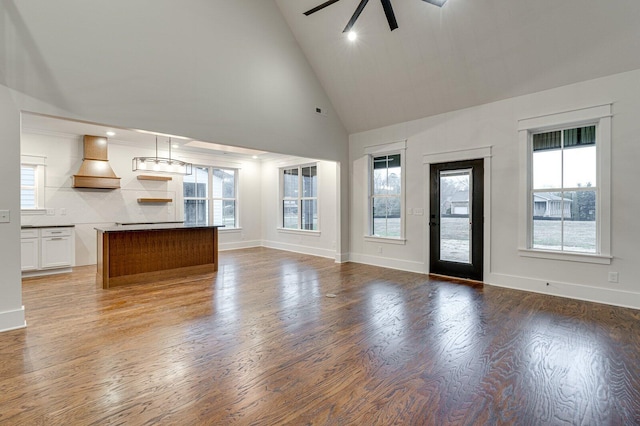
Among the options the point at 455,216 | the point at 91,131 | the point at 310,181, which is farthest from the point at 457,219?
the point at 91,131

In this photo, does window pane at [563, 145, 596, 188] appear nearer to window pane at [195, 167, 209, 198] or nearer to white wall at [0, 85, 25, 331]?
white wall at [0, 85, 25, 331]

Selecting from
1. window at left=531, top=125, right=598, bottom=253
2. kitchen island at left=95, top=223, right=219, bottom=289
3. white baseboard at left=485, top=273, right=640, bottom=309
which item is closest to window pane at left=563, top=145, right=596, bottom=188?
window at left=531, top=125, right=598, bottom=253

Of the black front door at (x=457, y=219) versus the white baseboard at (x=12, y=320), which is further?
the black front door at (x=457, y=219)

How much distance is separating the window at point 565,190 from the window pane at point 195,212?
25.4 feet

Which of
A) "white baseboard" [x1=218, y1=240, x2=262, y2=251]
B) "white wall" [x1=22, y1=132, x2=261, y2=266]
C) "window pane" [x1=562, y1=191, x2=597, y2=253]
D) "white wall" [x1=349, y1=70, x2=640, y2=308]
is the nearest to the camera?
"white wall" [x1=349, y1=70, x2=640, y2=308]

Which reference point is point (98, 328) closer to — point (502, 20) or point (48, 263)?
point (48, 263)

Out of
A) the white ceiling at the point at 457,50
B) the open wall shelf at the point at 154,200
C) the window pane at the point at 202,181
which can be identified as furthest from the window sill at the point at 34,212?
the white ceiling at the point at 457,50

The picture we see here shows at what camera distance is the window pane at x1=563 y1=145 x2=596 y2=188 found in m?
4.27

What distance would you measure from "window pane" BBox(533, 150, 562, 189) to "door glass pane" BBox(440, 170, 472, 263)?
3.16ft

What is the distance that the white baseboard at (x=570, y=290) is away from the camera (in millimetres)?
3943

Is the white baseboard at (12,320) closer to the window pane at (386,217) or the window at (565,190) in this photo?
the window pane at (386,217)

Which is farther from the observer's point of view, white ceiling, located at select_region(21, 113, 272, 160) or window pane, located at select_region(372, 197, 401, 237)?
window pane, located at select_region(372, 197, 401, 237)

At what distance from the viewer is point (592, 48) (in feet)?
12.8

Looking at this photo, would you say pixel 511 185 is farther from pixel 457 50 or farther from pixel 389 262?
pixel 389 262
